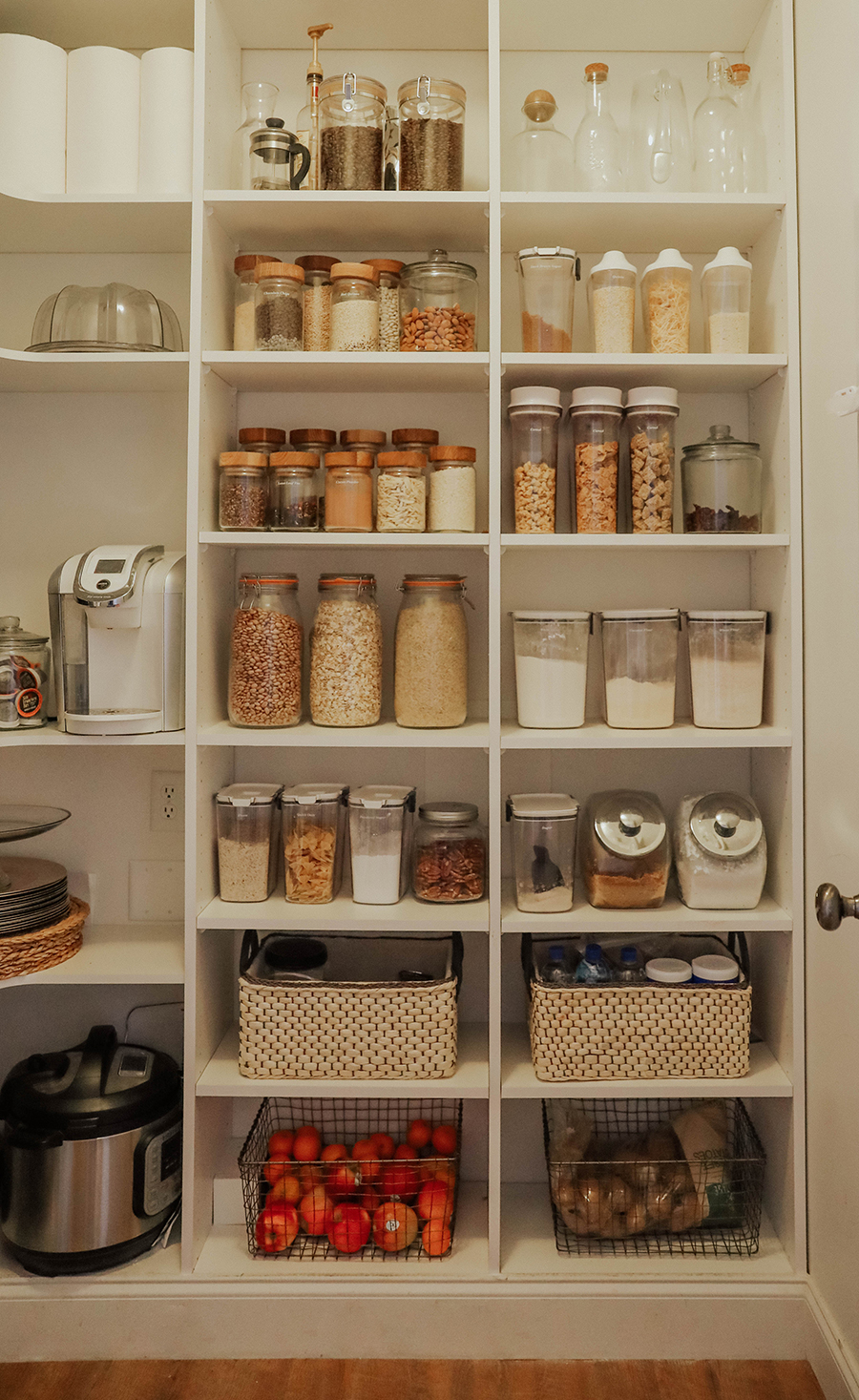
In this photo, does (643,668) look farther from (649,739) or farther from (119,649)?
(119,649)

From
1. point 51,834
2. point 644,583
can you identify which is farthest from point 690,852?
point 51,834

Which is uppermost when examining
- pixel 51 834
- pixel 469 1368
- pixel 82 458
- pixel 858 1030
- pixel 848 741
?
pixel 82 458

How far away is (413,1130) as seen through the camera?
1.94 metres

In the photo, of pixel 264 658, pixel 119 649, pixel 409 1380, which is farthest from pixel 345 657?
pixel 409 1380

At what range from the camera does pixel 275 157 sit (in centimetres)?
180

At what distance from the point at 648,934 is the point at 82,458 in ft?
5.11

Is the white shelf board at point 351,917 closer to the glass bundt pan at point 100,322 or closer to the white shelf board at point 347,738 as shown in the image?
the white shelf board at point 347,738

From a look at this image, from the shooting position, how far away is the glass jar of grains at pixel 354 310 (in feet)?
5.82

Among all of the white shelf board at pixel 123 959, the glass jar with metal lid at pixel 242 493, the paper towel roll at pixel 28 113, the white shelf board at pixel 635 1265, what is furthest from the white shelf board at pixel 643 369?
the white shelf board at pixel 635 1265

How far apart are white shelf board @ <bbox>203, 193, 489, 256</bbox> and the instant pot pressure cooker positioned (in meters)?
1.65

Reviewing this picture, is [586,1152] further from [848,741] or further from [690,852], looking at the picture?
[848,741]

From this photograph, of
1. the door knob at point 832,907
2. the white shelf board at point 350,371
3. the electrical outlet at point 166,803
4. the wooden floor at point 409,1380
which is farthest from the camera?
the electrical outlet at point 166,803

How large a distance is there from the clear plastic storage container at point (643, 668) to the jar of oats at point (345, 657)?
1.52ft

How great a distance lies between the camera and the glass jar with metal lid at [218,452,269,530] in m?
1.79
